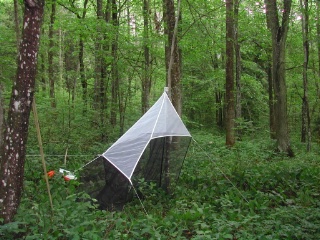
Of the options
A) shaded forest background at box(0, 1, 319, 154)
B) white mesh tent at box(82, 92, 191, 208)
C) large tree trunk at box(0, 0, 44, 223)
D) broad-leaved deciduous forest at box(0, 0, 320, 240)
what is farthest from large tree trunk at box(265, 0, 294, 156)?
large tree trunk at box(0, 0, 44, 223)

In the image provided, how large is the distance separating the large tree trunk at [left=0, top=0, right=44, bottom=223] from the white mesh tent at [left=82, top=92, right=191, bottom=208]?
179 cm

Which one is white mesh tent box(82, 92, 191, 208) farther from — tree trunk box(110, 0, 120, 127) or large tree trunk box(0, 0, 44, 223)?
tree trunk box(110, 0, 120, 127)

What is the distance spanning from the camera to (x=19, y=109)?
379 cm

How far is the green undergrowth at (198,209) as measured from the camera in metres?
3.96

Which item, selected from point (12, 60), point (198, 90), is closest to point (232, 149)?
point (12, 60)

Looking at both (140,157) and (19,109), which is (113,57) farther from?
(19,109)

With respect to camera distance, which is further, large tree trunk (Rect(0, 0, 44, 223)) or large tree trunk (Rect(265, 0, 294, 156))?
large tree trunk (Rect(265, 0, 294, 156))

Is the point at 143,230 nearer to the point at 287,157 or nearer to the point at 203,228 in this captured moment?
the point at 203,228

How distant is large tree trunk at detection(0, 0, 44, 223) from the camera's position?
3785 mm

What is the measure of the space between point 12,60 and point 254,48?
32.9ft

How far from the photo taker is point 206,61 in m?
18.8

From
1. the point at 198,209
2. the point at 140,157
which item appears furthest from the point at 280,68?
the point at 198,209

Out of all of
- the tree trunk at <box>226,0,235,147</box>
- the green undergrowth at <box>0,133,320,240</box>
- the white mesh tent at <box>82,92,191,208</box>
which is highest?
the tree trunk at <box>226,0,235,147</box>

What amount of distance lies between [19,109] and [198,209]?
2.90 metres
